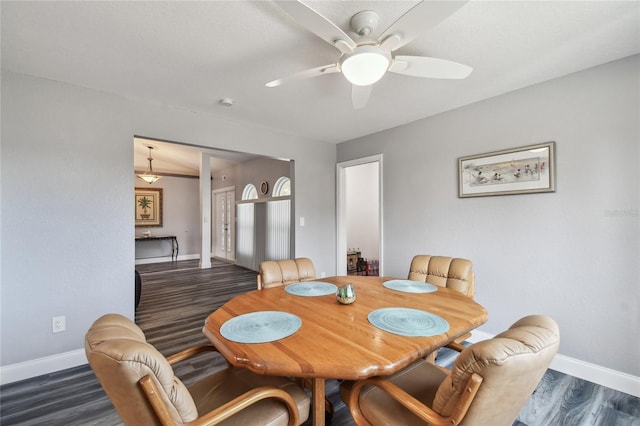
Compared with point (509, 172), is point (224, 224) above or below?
below

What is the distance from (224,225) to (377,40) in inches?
277

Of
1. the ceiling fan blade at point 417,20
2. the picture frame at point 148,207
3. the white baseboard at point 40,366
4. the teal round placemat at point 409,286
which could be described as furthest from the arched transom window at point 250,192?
the ceiling fan blade at point 417,20

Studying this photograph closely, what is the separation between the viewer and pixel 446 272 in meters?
2.19

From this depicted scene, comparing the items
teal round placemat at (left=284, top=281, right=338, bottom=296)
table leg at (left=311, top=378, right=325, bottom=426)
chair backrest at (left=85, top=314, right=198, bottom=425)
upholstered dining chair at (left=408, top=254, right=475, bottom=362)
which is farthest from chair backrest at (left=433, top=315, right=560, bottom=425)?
upholstered dining chair at (left=408, top=254, right=475, bottom=362)

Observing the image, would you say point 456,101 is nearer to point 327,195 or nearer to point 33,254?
point 327,195

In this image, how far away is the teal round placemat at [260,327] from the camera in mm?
1160

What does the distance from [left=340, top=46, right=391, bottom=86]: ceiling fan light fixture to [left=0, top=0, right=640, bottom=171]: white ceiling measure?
0.27 metres

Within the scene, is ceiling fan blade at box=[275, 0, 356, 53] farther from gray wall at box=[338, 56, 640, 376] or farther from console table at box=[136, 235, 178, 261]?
console table at box=[136, 235, 178, 261]

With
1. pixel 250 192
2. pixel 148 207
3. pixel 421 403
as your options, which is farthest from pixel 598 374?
pixel 148 207

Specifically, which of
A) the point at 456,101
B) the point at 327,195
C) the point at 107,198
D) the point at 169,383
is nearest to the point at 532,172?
the point at 456,101

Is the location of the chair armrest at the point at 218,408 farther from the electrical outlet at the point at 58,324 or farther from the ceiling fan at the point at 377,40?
the electrical outlet at the point at 58,324

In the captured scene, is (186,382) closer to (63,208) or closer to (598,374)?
(63,208)

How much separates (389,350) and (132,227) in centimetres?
259

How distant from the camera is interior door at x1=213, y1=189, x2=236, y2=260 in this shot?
7.29 meters
